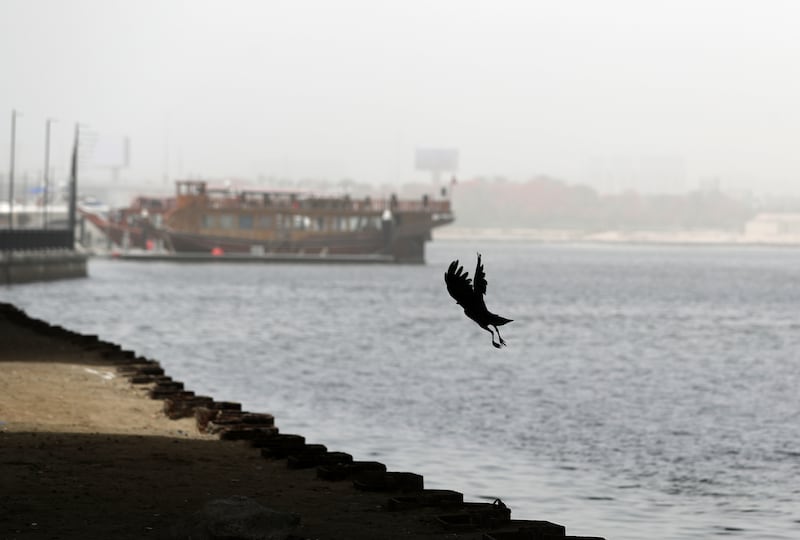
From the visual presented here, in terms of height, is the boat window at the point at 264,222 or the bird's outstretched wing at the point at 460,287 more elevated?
the bird's outstretched wing at the point at 460,287

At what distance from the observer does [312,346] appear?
45.9 meters

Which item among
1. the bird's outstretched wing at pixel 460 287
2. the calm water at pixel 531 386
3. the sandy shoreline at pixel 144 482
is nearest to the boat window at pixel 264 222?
the calm water at pixel 531 386

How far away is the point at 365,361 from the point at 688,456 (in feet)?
64.5

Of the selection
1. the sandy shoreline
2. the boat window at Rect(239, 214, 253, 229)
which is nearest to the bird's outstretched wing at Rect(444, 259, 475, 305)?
the sandy shoreline

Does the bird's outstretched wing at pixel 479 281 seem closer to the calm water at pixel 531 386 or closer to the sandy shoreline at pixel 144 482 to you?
the sandy shoreline at pixel 144 482

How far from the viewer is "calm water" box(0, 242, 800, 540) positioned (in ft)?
59.5

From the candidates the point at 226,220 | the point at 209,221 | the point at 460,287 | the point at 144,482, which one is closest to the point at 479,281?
the point at 460,287

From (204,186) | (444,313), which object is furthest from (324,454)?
(204,186)

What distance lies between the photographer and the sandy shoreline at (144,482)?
1004 cm

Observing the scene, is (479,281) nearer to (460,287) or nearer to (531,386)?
(460,287)

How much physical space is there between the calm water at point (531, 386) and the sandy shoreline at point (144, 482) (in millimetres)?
3802

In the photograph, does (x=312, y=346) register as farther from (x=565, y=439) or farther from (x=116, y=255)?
(x=116, y=255)

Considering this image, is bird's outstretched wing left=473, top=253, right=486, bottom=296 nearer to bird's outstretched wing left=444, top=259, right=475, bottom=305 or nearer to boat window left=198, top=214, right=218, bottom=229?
bird's outstretched wing left=444, top=259, right=475, bottom=305

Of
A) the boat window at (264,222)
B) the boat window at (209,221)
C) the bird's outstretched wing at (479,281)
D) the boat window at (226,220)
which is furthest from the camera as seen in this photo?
the boat window at (264,222)
